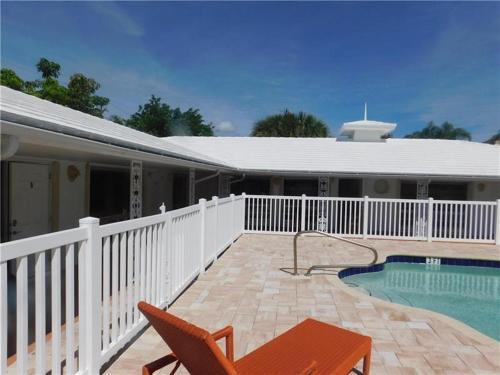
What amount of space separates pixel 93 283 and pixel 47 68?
1239 inches

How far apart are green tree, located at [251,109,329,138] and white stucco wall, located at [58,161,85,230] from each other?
24871mm

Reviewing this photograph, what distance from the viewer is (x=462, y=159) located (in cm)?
1577

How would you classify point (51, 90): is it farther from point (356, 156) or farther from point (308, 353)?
point (308, 353)

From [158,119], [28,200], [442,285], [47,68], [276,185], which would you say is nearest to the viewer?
[28,200]

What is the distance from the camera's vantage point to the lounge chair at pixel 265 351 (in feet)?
6.71

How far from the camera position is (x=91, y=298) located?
9.29 ft

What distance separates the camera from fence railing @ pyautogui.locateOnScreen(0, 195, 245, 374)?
213 centimetres

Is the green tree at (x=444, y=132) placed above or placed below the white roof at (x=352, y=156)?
above

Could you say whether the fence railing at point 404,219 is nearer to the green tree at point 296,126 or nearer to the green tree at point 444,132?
the green tree at point 296,126

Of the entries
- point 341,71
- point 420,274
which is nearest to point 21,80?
point 341,71

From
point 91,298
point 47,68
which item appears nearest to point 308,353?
point 91,298

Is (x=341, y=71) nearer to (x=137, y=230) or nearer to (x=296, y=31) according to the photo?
(x=296, y=31)

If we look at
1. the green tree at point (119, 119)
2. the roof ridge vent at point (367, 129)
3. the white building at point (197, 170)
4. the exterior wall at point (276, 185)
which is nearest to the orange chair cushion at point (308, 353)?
the white building at point (197, 170)

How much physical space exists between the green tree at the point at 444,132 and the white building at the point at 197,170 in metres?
31.6
